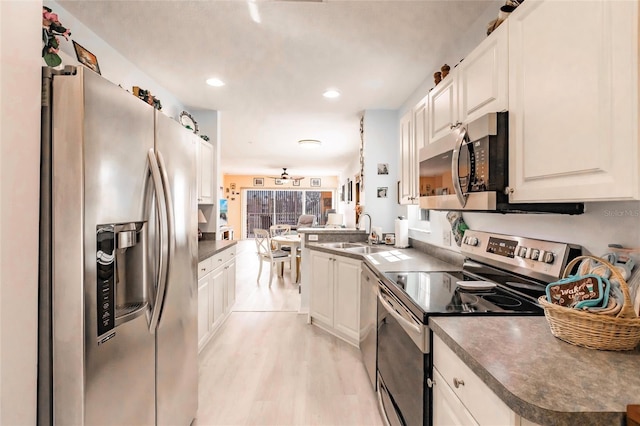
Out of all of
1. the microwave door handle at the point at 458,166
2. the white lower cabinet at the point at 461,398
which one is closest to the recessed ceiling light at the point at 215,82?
the microwave door handle at the point at 458,166

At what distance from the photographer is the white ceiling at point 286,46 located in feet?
6.03

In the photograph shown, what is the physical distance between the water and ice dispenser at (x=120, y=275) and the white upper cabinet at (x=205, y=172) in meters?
2.11

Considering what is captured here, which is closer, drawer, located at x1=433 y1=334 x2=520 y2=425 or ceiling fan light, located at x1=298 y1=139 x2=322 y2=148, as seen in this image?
drawer, located at x1=433 y1=334 x2=520 y2=425

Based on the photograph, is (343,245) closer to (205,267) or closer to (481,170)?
(205,267)

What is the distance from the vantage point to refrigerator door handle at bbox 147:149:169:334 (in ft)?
4.31

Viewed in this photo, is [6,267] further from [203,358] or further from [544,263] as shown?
[203,358]

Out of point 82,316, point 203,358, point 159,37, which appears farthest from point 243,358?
point 159,37

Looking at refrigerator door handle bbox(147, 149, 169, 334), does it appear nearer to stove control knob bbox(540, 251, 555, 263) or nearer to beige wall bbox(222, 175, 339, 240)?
stove control knob bbox(540, 251, 555, 263)

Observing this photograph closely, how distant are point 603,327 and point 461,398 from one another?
43 centimetres

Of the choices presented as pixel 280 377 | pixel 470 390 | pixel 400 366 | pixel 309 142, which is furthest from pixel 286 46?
pixel 309 142

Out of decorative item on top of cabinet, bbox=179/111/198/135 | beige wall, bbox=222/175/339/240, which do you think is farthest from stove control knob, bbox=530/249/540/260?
beige wall, bbox=222/175/339/240

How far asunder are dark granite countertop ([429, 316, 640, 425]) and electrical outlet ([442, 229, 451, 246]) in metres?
1.36

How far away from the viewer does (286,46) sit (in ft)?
7.34

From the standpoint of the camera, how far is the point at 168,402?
1.52 metres
